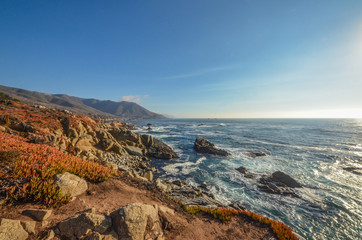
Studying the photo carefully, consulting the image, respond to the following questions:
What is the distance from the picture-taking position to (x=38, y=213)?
452cm

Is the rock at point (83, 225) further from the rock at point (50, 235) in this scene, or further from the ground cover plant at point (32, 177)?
the ground cover plant at point (32, 177)

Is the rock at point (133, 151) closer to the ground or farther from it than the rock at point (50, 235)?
closer to the ground

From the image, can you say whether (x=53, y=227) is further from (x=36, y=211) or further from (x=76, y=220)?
(x=36, y=211)

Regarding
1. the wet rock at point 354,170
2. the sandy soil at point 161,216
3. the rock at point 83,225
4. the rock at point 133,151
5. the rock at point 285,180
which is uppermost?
the rock at point 83,225

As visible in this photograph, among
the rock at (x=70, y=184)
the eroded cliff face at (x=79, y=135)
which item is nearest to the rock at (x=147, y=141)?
the eroded cliff face at (x=79, y=135)

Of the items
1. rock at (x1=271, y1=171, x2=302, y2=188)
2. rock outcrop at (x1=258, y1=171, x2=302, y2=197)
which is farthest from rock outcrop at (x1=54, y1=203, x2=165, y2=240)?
rock at (x1=271, y1=171, x2=302, y2=188)

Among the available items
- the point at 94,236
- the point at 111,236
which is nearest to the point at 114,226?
the point at 111,236

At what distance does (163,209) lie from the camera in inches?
259

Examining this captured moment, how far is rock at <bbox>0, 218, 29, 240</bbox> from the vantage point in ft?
11.6

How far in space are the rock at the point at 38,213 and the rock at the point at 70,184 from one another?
1135mm

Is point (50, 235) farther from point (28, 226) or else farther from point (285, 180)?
point (285, 180)

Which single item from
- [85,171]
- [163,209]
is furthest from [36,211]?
[163,209]

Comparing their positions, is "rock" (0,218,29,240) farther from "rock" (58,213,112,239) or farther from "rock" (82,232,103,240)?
"rock" (82,232,103,240)

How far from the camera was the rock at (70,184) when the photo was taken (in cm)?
585
